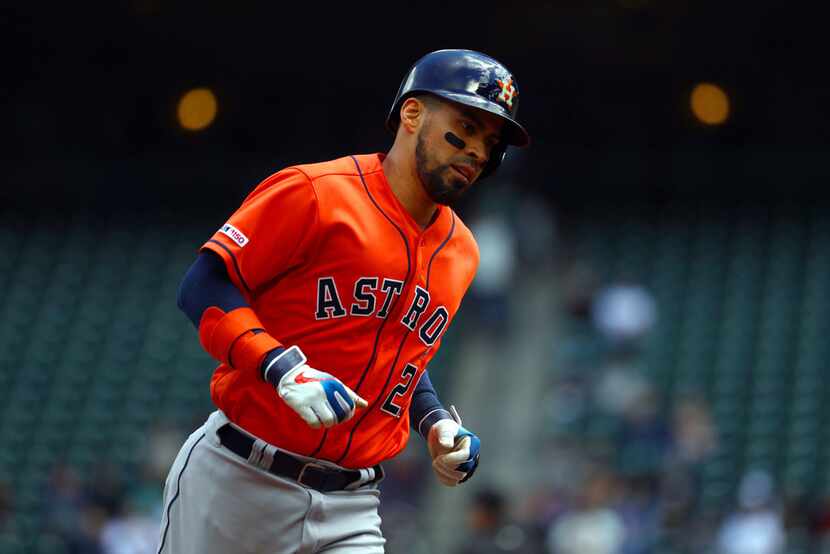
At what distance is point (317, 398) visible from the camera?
3.05 meters

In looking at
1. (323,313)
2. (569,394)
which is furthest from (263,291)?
(569,394)

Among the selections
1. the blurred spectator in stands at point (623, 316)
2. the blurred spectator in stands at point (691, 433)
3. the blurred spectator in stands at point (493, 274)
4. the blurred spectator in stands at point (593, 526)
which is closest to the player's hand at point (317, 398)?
the blurred spectator in stands at point (593, 526)

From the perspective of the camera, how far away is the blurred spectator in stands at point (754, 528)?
346 inches

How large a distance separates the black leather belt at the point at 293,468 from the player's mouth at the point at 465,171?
818 millimetres

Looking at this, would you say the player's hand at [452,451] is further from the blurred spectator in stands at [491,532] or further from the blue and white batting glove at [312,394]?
the blurred spectator in stands at [491,532]

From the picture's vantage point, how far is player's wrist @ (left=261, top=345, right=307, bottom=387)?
123 inches

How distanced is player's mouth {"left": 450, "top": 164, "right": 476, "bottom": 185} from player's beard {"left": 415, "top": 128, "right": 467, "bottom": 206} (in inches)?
0.5

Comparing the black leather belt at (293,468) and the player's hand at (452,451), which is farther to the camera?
the player's hand at (452,451)

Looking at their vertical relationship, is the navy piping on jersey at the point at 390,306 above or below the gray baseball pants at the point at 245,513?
above

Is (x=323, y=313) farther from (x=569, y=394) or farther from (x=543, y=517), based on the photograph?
(x=569, y=394)

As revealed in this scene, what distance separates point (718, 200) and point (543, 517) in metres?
6.35

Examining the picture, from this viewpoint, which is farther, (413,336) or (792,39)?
(792,39)

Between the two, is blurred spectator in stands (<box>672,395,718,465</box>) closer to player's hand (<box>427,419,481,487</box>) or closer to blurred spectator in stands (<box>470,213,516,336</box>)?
blurred spectator in stands (<box>470,213,516,336</box>)

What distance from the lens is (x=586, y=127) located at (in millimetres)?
15312
